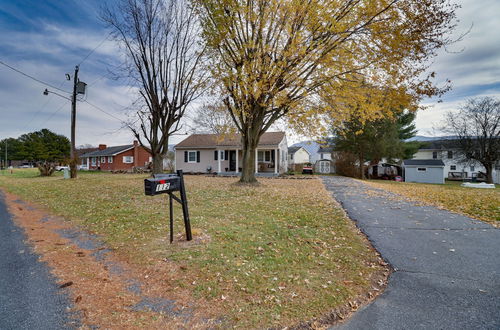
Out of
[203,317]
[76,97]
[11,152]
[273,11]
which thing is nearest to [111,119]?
[76,97]

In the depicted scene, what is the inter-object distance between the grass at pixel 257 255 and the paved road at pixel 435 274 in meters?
0.30

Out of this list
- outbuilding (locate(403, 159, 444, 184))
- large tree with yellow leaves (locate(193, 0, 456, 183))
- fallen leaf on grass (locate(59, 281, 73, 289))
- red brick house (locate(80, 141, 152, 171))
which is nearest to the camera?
fallen leaf on grass (locate(59, 281, 73, 289))

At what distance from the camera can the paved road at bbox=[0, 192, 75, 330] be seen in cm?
223

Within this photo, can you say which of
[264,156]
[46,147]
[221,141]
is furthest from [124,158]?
[46,147]

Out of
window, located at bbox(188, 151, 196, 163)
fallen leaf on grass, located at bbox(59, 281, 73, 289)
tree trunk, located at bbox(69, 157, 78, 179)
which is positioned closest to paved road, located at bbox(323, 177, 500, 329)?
fallen leaf on grass, located at bbox(59, 281, 73, 289)

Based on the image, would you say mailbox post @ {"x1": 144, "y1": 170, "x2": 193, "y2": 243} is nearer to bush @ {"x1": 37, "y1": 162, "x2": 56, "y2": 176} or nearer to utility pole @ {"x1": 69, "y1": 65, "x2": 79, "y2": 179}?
utility pole @ {"x1": 69, "y1": 65, "x2": 79, "y2": 179}

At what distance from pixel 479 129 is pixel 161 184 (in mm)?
37139

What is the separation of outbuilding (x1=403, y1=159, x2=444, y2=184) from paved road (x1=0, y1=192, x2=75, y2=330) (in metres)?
34.6

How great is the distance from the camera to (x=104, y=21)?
1466 centimetres

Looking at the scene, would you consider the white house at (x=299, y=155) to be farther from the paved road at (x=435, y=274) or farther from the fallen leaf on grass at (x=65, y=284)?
the fallen leaf on grass at (x=65, y=284)

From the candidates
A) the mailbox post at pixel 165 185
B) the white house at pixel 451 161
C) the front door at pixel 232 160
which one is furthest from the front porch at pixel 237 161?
the white house at pixel 451 161

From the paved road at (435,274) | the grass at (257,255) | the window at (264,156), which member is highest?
the window at (264,156)

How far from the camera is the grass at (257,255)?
8.53 ft

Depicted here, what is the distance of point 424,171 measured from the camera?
96.5 ft
